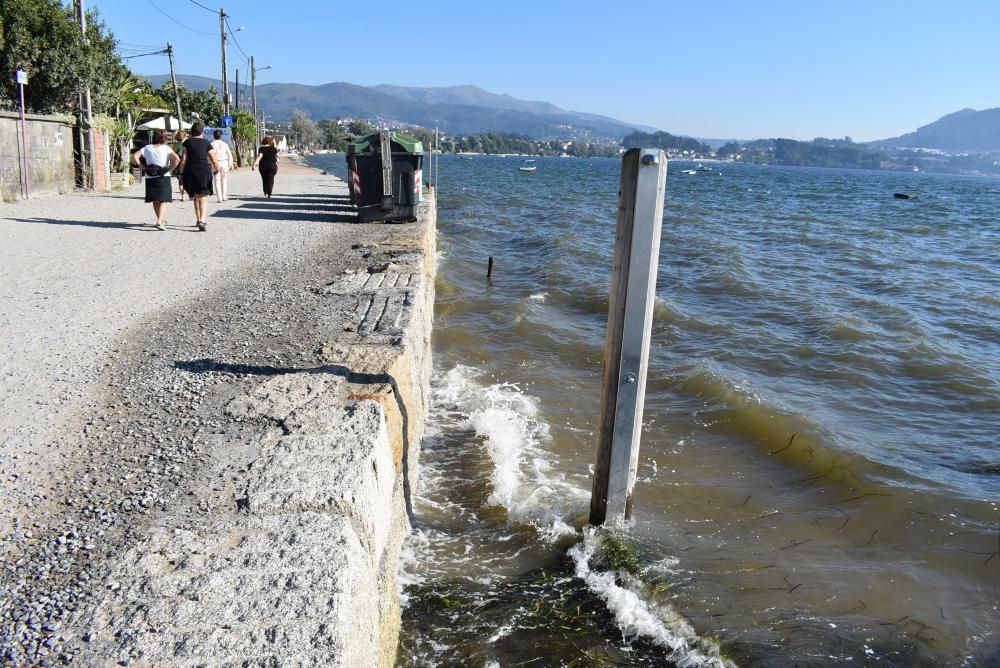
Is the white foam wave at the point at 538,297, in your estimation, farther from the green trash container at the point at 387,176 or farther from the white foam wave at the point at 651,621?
the white foam wave at the point at 651,621

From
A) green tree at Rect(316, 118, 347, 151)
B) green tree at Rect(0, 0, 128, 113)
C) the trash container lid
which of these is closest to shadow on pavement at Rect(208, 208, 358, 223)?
the trash container lid

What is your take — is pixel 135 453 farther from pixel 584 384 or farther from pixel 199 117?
pixel 199 117

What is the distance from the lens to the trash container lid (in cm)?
1409

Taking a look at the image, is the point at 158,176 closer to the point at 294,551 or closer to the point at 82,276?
the point at 82,276

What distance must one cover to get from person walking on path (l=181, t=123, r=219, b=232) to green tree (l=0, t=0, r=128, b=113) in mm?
8322

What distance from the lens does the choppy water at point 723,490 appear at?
4.19m

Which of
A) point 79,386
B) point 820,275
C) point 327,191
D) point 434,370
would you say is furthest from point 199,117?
point 79,386

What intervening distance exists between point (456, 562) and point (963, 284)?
→ 16.0m

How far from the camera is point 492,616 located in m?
4.17

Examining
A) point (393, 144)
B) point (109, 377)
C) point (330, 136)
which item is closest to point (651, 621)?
point (109, 377)

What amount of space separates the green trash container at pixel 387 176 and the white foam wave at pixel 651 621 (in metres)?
10.4

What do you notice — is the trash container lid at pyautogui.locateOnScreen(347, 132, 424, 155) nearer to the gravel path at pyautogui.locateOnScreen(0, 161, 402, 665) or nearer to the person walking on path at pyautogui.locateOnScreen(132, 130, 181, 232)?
the gravel path at pyautogui.locateOnScreen(0, 161, 402, 665)

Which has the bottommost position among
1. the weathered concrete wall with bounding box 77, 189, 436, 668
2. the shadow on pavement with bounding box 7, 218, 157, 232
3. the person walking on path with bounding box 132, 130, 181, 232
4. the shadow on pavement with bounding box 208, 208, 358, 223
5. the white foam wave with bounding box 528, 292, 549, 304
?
the white foam wave with bounding box 528, 292, 549, 304

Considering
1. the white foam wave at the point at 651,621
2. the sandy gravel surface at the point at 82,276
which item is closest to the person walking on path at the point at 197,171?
the sandy gravel surface at the point at 82,276
